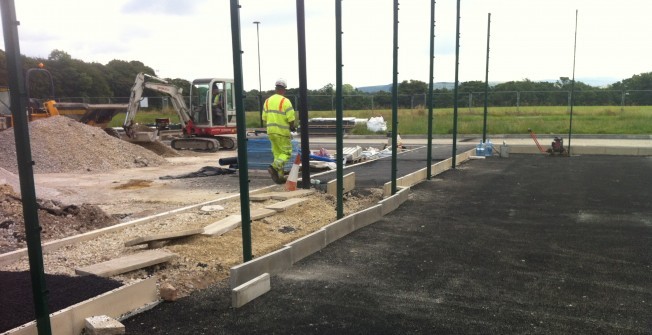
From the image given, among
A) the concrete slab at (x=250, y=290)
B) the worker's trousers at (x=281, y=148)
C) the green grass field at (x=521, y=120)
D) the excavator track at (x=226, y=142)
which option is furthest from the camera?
the green grass field at (x=521, y=120)

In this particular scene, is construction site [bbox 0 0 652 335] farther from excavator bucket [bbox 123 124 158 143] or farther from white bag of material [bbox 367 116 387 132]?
white bag of material [bbox 367 116 387 132]

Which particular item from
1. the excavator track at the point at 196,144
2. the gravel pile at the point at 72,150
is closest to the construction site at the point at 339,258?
the gravel pile at the point at 72,150

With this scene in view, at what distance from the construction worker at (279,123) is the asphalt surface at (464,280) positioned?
104 inches

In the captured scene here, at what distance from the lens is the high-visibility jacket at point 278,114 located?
1049cm

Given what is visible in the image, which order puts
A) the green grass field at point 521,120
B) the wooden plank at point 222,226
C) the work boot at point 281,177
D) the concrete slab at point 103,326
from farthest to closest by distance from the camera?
1. the green grass field at point 521,120
2. the work boot at point 281,177
3. the wooden plank at point 222,226
4. the concrete slab at point 103,326

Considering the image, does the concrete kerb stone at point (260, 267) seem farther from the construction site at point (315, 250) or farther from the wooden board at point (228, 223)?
the wooden board at point (228, 223)

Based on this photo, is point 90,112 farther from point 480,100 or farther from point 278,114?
point 480,100

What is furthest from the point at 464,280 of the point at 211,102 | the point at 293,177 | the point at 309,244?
the point at 211,102

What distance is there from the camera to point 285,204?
863 cm

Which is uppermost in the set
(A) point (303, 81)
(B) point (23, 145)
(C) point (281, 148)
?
(A) point (303, 81)

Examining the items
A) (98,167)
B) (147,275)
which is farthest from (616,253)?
(98,167)

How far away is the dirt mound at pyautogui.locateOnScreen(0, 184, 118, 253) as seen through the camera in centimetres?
715

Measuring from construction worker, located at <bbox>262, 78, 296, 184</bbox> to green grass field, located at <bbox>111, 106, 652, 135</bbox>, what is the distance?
20827mm

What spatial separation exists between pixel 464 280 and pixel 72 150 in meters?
15.0
